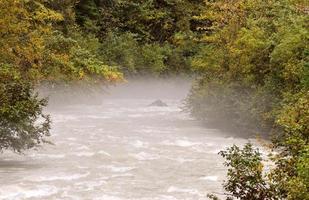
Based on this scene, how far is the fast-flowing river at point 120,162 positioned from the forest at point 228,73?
73cm

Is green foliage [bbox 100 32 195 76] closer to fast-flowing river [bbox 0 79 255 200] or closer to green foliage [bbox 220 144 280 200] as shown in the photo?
fast-flowing river [bbox 0 79 255 200]

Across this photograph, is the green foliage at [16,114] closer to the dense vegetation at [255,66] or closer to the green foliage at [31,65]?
the green foliage at [31,65]

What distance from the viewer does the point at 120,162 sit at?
16781mm

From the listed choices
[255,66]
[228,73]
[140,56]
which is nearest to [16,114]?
[255,66]

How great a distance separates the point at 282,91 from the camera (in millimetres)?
20812

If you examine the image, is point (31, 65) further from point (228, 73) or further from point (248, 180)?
point (248, 180)

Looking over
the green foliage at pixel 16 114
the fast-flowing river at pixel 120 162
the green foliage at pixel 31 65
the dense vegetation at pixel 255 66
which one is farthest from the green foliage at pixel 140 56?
the green foliage at pixel 16 114

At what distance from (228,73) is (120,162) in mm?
9250

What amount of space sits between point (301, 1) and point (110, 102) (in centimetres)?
1518

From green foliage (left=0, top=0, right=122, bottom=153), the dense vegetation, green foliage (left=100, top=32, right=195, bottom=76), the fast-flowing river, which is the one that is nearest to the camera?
the fast-flowing river

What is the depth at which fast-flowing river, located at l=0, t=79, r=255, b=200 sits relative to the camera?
13383 mm

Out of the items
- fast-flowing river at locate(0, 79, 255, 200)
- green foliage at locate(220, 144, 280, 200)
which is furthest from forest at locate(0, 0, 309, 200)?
fast-flowing river at locate(0, 79, 255, 200)

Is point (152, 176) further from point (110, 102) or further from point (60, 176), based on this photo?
point (110, 102)

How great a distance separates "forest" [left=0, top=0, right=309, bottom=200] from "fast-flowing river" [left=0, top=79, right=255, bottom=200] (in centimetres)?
73
